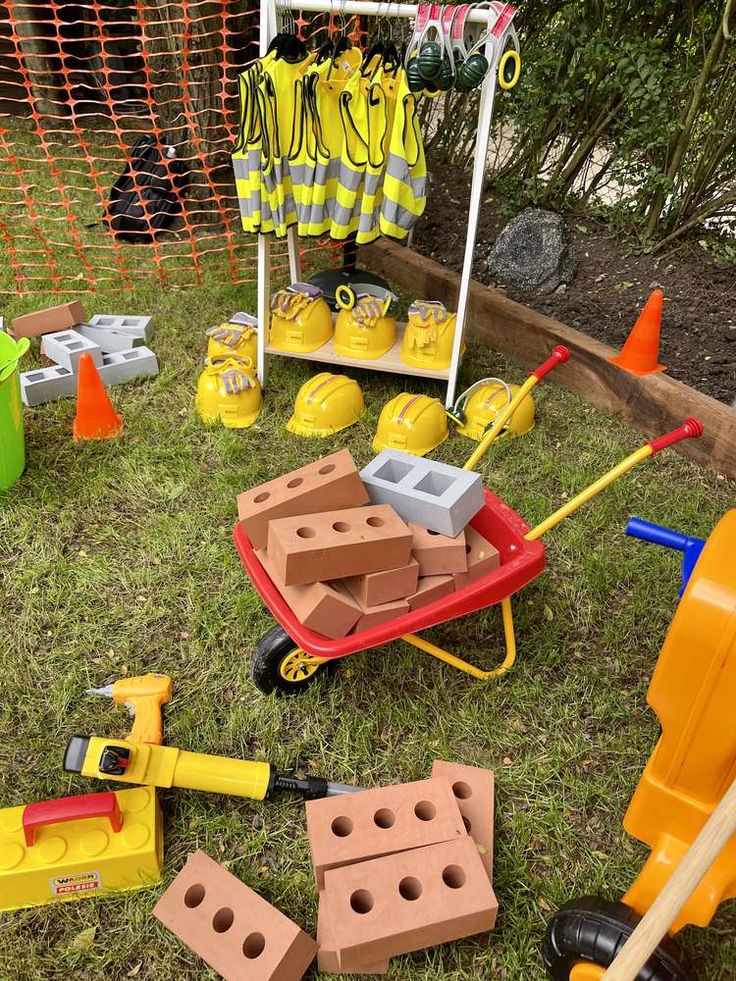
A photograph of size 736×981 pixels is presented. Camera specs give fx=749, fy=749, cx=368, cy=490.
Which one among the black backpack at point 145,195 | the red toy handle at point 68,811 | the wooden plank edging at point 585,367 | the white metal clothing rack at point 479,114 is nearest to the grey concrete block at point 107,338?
the white metal clothing rack at point 479,114

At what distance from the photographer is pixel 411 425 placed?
2922mm

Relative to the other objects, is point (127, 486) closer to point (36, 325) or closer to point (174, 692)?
point (174, 692)

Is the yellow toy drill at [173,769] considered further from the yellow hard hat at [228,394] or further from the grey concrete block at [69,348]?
the grey concrete block at [69,348]

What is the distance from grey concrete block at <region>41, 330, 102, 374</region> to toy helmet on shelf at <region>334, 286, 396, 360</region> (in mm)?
1122

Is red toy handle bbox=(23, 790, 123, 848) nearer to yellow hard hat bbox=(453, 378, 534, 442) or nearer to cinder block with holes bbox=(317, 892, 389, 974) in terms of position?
cinder block with holes bbox=(317, 892, 389, 974)

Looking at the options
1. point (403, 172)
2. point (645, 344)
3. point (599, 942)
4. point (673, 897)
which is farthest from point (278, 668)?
point (645, 344)

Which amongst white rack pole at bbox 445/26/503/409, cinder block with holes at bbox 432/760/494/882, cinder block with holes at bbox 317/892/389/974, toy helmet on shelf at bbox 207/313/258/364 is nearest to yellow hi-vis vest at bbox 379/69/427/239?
white rack pole at bbox 445/26/503/409

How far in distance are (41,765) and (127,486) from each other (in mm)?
1166

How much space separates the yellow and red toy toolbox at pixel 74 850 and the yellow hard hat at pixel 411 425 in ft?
5.48

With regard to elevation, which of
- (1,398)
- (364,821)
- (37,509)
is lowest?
(37,509)

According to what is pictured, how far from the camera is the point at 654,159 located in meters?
3.81

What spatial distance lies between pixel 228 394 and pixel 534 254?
6.28 ft

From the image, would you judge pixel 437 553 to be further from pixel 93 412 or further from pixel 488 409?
pixel 93 412

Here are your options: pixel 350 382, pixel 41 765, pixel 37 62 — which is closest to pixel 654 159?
pixel 350 382
